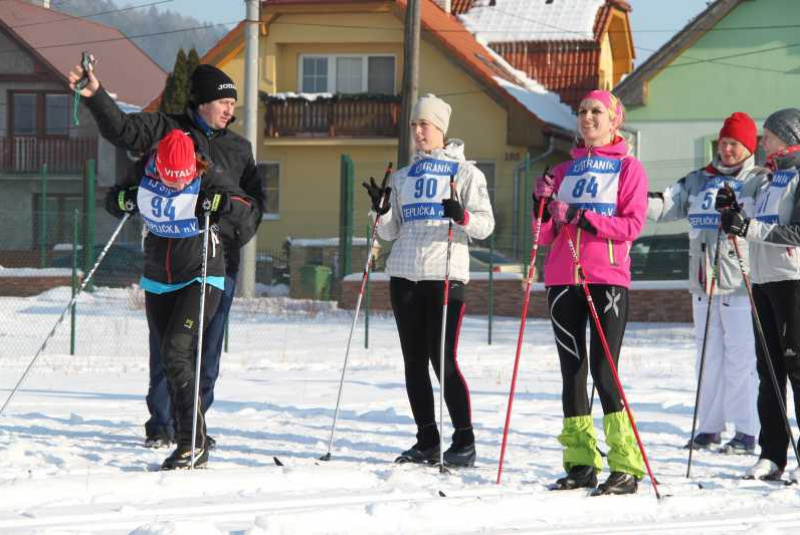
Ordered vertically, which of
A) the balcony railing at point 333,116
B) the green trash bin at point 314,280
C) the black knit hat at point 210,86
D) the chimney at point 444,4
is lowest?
the green trash bin at point 314,280

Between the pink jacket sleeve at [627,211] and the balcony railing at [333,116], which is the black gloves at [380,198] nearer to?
the pink jacket sleeve at [627,211]

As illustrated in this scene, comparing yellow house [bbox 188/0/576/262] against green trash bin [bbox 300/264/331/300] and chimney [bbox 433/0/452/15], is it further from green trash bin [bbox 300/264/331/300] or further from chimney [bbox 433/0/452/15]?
green trash bin [bbox 300/264/331/300]

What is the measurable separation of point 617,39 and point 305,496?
31408 millimetres

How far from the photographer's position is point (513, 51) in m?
31.6

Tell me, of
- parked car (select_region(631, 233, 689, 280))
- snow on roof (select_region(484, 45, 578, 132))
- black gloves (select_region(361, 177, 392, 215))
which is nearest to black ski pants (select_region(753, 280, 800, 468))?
black gloves (select_region(361, 177, 392, 215))

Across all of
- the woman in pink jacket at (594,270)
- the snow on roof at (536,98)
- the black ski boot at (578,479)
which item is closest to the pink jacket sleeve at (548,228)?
the woman in pink jacket at (594,270)

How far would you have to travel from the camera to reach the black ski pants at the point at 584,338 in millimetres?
5859

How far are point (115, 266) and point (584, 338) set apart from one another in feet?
43.4

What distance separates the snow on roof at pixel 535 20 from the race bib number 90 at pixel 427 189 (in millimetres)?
24597

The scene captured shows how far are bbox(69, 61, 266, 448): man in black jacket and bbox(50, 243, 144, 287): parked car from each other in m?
10.5

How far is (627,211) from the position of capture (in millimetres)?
5934

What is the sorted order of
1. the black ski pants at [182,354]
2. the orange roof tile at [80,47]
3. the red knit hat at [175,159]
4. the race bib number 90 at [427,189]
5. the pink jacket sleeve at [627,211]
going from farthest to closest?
the orange roof tile at [80,47] < the race bib number 90 at [427,189] < the black ski pants at [182,354] < the red knit hat at [175,159] < the pink jacket sleeve at [627,211]

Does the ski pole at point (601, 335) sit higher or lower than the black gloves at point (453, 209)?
lower

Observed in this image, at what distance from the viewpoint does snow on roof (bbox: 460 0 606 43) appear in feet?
101
